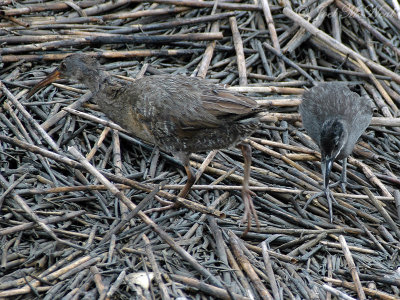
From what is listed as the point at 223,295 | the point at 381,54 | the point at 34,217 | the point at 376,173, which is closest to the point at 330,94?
the point at 376,173

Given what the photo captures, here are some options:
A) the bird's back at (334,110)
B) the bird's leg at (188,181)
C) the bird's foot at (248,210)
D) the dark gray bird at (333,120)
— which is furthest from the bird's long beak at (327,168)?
the bird's leg at (188,181)

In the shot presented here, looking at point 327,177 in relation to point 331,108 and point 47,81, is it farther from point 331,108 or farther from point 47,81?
point 47,81

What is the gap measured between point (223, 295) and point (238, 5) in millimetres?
4122

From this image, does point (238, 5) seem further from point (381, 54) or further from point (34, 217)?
point (34, 217)

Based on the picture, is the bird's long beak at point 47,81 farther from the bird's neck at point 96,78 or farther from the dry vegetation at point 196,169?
the bird's neck at point 96,78

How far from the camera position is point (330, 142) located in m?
5.36

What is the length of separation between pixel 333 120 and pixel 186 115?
1.56 m

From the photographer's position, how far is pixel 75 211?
487 cm

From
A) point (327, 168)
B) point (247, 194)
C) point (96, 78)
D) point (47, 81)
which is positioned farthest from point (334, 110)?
point (47, 81)

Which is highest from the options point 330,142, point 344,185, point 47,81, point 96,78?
point 330,142

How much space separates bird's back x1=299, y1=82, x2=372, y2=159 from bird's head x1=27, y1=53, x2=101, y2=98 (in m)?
2.15

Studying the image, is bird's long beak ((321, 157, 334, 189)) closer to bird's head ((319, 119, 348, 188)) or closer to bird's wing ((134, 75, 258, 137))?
bird's head ((319, 119, 348, 188))

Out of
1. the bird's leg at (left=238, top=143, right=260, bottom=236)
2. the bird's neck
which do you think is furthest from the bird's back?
the bird's neck

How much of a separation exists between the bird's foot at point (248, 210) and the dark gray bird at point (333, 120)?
0.74 meters
